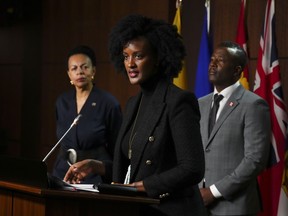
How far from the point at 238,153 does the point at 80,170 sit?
157 centimetres

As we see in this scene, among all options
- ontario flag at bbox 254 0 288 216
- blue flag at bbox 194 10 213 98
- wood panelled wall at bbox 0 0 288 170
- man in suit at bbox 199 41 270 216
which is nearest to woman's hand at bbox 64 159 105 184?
man in suit at bbox 199 41 270 216

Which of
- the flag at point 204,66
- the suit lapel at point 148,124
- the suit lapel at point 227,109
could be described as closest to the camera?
the suit lapel at point 148,124

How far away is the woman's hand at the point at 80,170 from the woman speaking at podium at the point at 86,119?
1423 millimetres

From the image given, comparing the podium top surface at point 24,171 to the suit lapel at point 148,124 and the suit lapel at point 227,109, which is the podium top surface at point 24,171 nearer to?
the suit lapel at point 148,124

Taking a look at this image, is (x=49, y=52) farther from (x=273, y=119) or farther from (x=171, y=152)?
(x=171, y=152)

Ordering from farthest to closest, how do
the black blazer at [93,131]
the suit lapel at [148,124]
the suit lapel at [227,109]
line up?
the black blazer at [93,131]
the suit lapel at [227,109]
the suit lapel at [148,124]

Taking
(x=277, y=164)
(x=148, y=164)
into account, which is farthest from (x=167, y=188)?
(x=277, y=164)

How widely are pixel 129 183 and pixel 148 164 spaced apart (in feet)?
0.49

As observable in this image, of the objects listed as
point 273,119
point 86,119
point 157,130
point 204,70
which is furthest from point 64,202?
point 204,70

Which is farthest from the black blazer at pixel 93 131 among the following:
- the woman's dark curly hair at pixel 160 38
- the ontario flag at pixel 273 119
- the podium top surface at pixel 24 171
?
the podium top surface at pixel 24 171

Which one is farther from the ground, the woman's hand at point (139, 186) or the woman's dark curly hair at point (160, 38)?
the woman's dark curly hair at point (160, 38)

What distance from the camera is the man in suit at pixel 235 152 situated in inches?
142

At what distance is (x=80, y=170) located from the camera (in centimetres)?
230

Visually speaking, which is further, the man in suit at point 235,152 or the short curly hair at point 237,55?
the short curly hair at point 237,55
